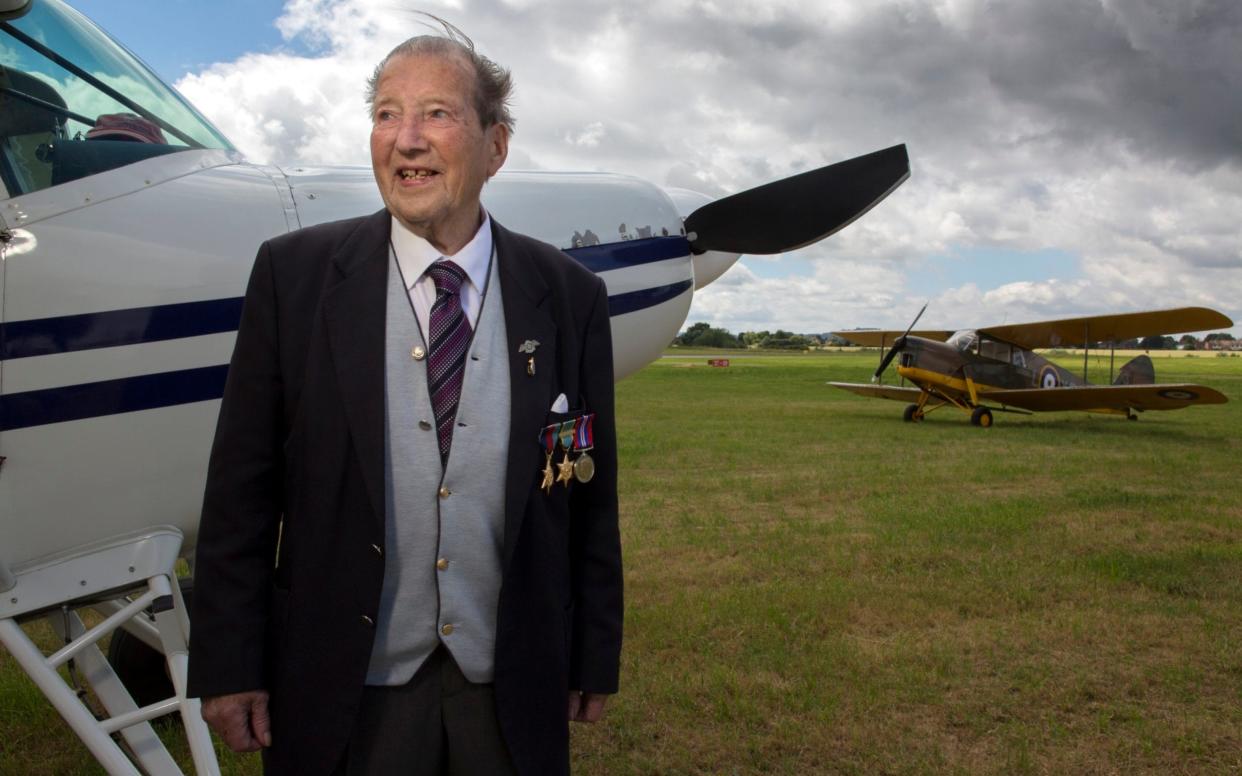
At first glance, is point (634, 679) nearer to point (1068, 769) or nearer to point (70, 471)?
point (1068, 769)

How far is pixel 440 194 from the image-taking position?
145cm

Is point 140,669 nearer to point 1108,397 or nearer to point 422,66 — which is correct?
point 422,66

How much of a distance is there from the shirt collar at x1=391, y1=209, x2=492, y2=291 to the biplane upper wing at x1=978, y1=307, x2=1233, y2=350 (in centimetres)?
1909

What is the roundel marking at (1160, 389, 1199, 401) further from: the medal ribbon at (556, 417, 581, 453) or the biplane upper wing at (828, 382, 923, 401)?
the medal ribbon at (556, 417, 581, 453)

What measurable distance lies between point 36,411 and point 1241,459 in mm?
14198

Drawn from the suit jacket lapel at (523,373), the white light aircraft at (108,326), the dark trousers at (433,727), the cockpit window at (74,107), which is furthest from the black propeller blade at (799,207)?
the dark trousers at (433,727)

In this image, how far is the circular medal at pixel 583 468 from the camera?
155cm

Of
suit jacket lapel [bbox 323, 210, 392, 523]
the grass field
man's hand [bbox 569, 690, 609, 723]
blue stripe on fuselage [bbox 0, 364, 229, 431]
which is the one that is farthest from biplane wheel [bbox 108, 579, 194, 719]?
suit jacket lapel [bbox 323, 210, 392, 523]

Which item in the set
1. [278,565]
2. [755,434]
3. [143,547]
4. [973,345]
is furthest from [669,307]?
[973,345]

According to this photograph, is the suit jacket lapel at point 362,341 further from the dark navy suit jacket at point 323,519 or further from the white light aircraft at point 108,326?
the white light aircraft at point 108,326

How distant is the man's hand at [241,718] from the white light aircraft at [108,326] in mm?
812

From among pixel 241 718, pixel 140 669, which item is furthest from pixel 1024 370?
pixel 241 718

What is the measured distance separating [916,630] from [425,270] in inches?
163

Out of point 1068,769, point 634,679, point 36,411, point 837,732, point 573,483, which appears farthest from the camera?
point 634,679
